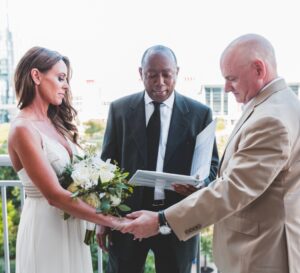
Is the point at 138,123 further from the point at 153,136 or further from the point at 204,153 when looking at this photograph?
the point at 204,153

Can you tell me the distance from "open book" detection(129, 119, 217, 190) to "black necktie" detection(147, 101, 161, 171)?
0.64 ft

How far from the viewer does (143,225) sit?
1622mm

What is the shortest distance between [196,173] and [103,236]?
0.66 meters

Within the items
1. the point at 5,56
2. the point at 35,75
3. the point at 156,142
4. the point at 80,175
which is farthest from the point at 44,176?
the point at 5,56

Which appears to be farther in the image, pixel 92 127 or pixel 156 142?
pixel 92 127

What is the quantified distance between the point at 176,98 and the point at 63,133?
2.06 ft

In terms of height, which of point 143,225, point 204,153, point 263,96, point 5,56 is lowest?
point 143,225

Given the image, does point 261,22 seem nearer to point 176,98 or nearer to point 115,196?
point 176,98

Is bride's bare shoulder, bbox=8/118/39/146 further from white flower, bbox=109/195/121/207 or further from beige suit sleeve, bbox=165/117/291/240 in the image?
beige suit sleeve, bbox=165/117/291/240

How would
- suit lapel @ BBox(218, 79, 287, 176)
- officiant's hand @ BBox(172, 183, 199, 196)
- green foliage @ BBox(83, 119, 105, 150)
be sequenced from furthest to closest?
green foliage @ BBox(83, 119, 105, 150) < officiant's hand @ BBox(172, 183, 199, 196) < suit lapel @ BBox(218, 79, 287, 176)

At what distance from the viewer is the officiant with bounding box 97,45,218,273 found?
1.86 meters

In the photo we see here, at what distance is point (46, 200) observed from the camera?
169 centimetres

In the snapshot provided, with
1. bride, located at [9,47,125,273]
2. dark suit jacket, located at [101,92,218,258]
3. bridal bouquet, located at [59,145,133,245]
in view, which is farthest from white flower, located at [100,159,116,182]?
dark suit jacket, located at [101,92,218,258]

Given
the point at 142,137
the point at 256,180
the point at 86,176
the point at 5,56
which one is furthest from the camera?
the point at 5,56
